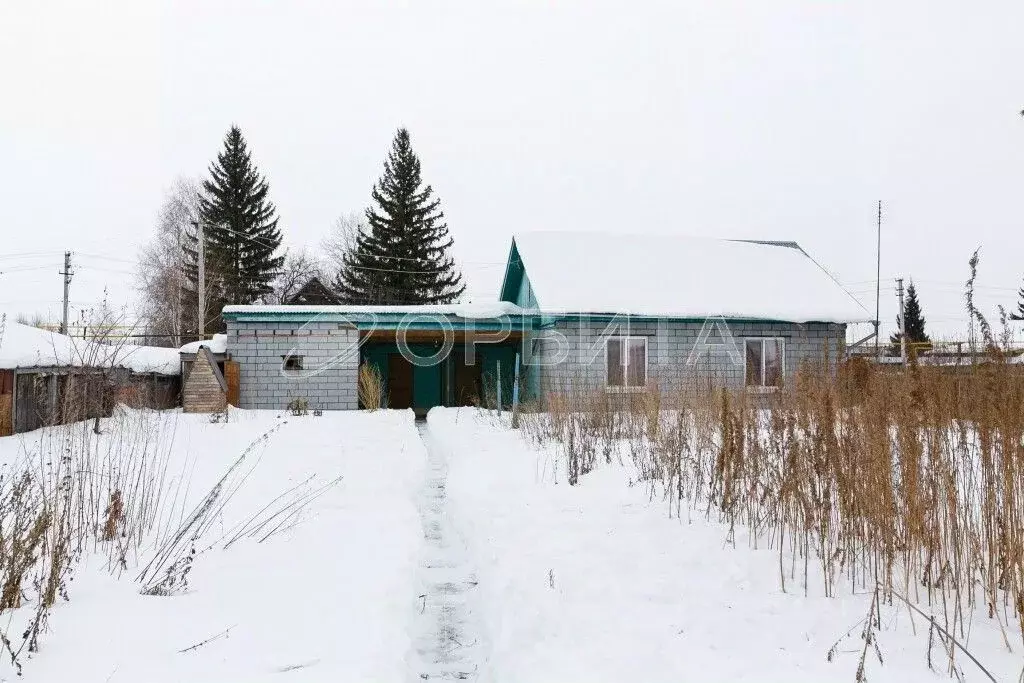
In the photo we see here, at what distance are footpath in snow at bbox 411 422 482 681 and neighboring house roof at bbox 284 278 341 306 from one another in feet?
83.9

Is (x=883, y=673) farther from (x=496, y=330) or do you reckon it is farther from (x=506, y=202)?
(x=506, y=202)

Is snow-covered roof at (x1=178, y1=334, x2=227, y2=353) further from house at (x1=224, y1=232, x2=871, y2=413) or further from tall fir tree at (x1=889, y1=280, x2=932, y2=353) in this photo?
tall fir tree at (x1=889, y1=280, x2=932, y2=353)

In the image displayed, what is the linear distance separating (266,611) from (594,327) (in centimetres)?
1117

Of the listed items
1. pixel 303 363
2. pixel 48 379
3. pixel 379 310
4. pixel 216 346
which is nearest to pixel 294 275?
pixel 216 346

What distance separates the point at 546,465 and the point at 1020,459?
14.7ft

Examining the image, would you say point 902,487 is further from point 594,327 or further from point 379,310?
point 379,310

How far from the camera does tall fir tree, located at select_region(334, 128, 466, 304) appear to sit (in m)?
28.8

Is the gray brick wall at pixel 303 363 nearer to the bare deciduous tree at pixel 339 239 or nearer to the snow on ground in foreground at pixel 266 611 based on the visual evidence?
the snow on ground in foreground at pixel 266 611

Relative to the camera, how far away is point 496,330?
14789 millimetres

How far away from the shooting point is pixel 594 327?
1388 cm

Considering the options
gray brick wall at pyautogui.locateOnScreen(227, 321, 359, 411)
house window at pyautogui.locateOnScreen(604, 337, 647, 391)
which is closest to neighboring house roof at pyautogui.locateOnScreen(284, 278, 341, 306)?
gray brick wall at pyautogui.locateOnScreen(227, 321, 359, 411)

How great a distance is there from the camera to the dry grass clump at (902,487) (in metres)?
2.87

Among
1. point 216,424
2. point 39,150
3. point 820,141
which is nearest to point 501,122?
point 820,141

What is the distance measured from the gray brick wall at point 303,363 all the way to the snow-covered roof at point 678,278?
4631 mm
